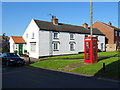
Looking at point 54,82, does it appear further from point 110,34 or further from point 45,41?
point 110,34

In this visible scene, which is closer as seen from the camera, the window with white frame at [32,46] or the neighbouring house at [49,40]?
the neighbouring house at [49,40]

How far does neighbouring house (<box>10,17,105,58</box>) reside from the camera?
25.7 meters

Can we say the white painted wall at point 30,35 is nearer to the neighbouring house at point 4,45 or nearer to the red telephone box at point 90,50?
the neighbouring house at point 4,45

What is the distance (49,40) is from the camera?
2666cm

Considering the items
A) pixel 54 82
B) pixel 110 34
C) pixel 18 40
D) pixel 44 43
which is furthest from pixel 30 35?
pixel 110 34

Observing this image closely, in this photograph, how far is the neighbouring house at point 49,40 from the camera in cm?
2572

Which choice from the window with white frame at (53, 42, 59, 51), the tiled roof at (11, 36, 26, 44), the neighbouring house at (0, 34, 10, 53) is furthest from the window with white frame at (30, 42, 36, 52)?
the neighbouring house at (0, 34, 10, 53)

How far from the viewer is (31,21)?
2798cm

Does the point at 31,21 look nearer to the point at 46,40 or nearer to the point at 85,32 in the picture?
the point at 46,40

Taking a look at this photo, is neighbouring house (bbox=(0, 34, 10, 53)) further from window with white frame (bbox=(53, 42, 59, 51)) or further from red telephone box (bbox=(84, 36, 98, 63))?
red telephone box (bbox=(84, 36, 98, 63))

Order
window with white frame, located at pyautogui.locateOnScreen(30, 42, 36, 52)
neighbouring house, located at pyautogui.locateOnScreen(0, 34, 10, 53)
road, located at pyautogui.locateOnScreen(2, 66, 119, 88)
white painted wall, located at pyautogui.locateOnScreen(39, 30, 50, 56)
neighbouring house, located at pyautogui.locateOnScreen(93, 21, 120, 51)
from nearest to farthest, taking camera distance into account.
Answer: road, located at pyautogui.locateOnScreen(2, 66, 119, 88) → white painted wall, located at pyautogui.locateOnScreen(39, 30, 50, 56) → window with white frame, located at pyautogui.locateOnScreen(30, 42, 36, 52) → neighbouring house, located at pyautogui.locateOnScreen(0, 34, 10, 53) → neighbouring house, located at pyautogui.locateOnScreen(93, 21, 120, 51)

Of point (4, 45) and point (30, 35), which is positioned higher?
point (30, 35)

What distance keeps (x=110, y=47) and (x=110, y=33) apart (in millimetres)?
4264

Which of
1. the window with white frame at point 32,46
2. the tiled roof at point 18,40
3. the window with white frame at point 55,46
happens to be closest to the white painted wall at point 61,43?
the window with white frame at point 55,46
